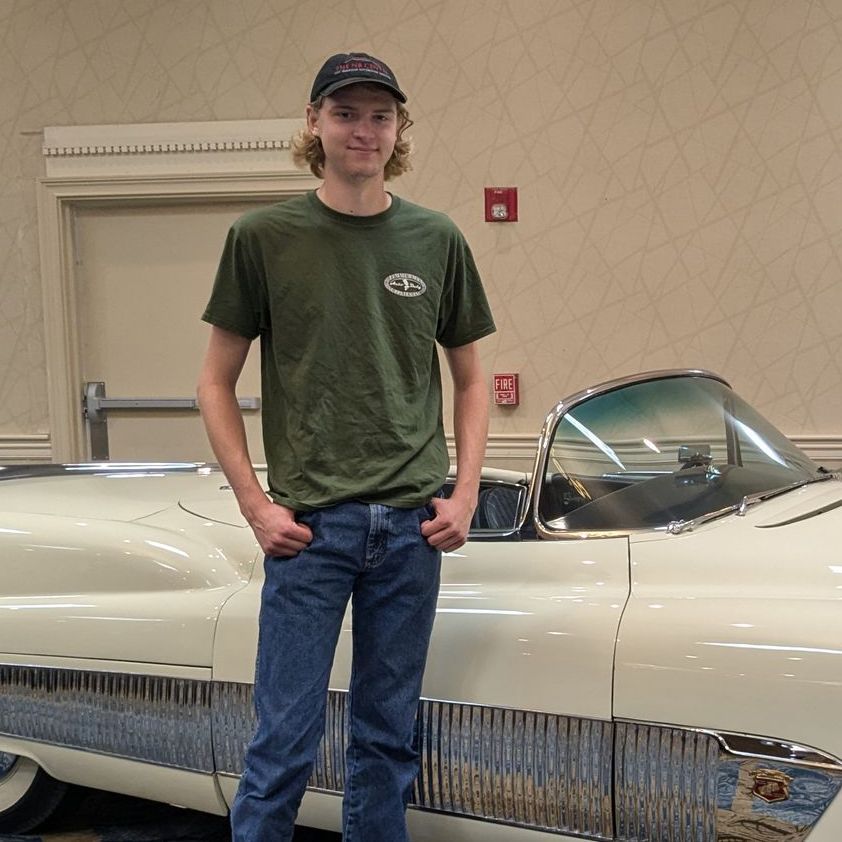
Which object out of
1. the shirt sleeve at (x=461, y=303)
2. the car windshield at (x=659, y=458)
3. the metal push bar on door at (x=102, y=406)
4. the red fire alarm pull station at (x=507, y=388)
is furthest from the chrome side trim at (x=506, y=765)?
the metal push bar on door at (x=102, y=406)

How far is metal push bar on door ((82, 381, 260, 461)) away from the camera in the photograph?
484 centimetres

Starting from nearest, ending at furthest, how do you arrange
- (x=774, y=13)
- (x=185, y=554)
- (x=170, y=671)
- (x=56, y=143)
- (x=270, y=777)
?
(x=270, y=777)
(x=170, y=671)
(x=185, y=554)
(x=774, y=13)
(x=56, y=143)

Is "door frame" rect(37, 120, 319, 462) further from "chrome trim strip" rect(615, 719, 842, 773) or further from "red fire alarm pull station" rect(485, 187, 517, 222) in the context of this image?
"chrome trim strip" rect(615, 719, 842, 773)

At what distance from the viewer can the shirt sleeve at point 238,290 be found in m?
1.53

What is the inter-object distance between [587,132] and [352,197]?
318 cm

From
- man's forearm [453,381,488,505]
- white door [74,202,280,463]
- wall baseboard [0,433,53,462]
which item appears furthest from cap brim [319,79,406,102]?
wall baseboard [0,433,53,462]

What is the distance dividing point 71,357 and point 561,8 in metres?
2.87

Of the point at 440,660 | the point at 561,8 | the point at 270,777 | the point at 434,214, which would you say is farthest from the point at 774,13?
the point at 270,777

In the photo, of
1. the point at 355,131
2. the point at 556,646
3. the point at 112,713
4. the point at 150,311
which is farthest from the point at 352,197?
the point at 150,311

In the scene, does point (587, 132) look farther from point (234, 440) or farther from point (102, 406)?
point (234, 440)

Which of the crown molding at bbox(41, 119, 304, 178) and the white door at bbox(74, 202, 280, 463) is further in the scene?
the white door at bbox(74, 202, 280, 463)

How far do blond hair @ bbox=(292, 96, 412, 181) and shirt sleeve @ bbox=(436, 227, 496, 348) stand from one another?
186 mm

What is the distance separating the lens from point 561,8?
4418 mm

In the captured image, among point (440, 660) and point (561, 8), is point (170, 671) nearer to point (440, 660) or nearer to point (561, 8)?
point (440, 660)
